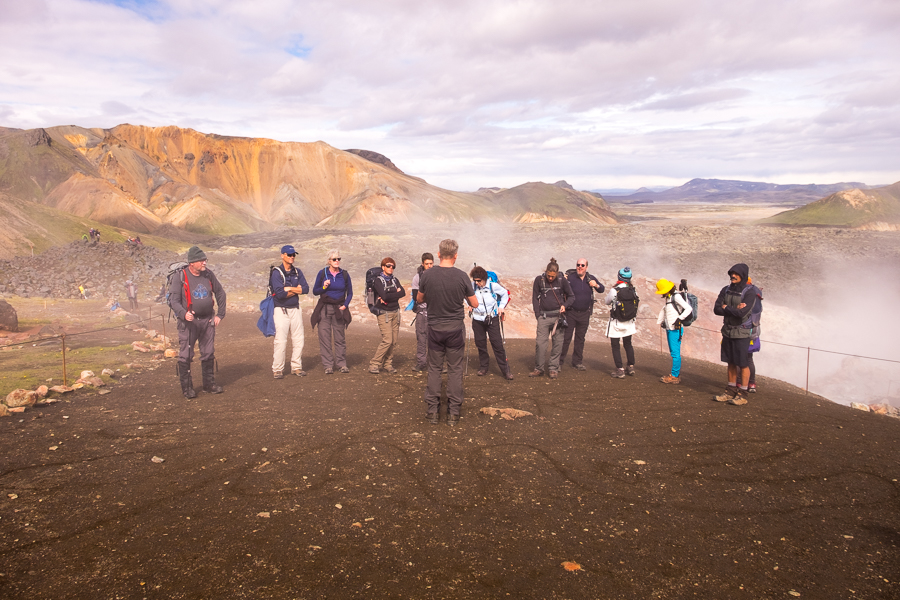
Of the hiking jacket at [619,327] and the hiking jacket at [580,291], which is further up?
the hiking jacket at [580,291]

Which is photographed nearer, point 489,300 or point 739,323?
point 739,323

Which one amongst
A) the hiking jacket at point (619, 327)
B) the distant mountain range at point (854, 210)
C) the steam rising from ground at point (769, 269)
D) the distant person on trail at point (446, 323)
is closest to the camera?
the distant person on trail at point (446, 323)

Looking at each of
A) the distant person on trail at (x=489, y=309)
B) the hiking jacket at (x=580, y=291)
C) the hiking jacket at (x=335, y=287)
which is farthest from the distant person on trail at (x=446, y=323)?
the hiking jacket at (x=580, y=291)

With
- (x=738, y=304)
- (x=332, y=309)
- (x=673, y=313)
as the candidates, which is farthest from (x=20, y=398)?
(x=738, y=304)

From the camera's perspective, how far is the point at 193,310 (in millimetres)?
8086

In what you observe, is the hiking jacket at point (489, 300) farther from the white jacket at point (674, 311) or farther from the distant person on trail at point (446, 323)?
the white jacket at point (674, 311)

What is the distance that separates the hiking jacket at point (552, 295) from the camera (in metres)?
9.33

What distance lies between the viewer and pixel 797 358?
21859 mm

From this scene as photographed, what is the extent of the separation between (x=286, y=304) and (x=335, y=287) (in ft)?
2.82

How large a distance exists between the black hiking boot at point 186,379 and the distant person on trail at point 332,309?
7.01ft

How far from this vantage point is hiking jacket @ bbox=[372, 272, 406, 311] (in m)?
9.05

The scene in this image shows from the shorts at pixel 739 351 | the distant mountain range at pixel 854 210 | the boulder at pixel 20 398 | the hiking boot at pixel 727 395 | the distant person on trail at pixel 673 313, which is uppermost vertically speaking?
the distant mountain range at pixel 854 210

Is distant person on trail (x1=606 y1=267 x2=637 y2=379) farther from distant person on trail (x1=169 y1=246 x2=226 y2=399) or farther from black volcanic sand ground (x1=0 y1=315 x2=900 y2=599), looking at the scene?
distant person on trail (x1=169 y1=246 x2=226 y2=399)

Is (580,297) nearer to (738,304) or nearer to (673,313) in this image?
(673,313)
